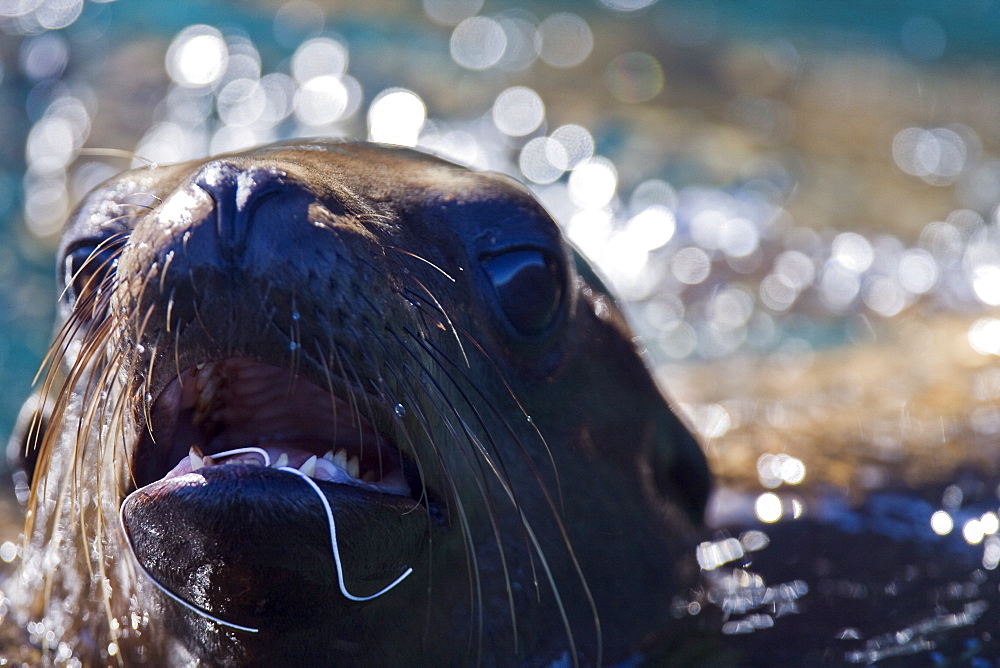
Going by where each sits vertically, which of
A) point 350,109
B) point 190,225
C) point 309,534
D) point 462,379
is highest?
point 190,225

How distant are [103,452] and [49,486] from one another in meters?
0.60

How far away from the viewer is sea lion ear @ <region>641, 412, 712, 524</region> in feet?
10.4

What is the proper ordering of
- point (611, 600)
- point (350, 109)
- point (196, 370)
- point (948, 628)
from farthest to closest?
1. point (350, 109)
2. point (948, 628)
3. point (611, 600)
4. point (196, 370)

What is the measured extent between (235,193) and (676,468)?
5.25 feet

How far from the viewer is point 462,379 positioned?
253 centimetres

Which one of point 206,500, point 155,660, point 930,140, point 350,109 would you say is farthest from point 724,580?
point 930,140

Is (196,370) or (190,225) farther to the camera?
(196,370)

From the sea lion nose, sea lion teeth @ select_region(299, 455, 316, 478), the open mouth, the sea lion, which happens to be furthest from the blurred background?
the sea lion nose

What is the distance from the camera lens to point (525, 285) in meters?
2.67

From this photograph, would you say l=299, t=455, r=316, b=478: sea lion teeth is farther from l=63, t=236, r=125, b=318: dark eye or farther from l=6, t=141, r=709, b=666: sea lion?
l=63, t=236, r=125, b=318: dark eye

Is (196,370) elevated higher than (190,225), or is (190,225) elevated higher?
(190,225)

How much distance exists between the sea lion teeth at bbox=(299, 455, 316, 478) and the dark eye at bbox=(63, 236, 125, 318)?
1.59 ft

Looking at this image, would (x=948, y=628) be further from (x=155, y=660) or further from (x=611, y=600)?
(x=155, y=660)

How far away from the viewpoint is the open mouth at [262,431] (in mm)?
2258
